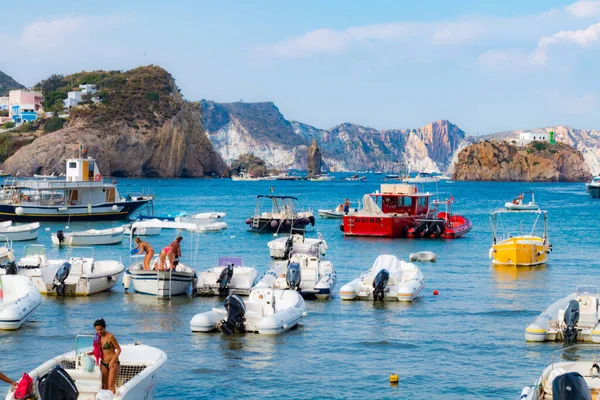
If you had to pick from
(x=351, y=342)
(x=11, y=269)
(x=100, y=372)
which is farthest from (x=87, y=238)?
(x=100, y=372)

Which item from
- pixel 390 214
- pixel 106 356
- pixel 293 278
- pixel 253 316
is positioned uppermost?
pixel 390 214

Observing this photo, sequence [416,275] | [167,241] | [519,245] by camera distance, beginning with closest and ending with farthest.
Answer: [416,275] → [519,245] → [167,241]

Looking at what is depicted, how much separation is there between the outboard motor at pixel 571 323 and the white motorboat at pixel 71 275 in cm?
1578

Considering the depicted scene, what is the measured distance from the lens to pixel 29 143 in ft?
587

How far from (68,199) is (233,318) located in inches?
1752

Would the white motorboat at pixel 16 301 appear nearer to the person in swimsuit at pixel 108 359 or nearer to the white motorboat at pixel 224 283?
the white motorboat at pixel 224 283

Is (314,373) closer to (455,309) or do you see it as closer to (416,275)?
(455,309)

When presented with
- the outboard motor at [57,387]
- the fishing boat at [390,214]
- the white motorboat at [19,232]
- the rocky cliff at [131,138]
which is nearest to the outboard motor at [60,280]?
the outboard motor at [57,387]

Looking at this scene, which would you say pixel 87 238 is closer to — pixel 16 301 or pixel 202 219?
pixel 202 219

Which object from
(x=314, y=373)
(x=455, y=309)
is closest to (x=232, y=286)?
(x=455, y=309)

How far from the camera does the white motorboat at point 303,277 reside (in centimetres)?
2870

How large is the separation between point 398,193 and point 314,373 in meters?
37.3

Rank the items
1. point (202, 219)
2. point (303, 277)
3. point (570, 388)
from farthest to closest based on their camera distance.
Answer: point (202, 219)
point (303, 277)
point (570, 388)

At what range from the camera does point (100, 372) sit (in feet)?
50.7
